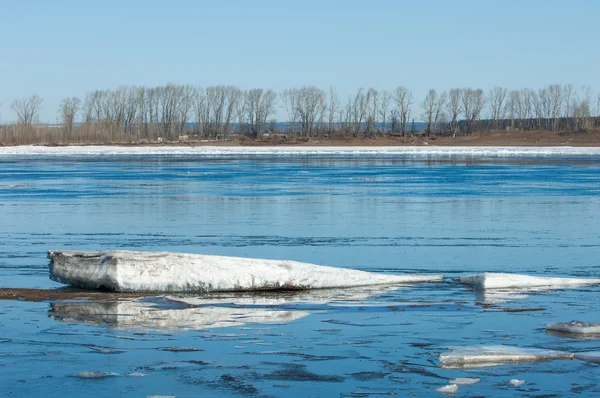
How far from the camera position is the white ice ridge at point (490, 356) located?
23.6 feet

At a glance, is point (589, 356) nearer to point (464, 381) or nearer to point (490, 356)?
point (490, 356)

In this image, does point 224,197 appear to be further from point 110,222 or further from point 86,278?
point 86,278

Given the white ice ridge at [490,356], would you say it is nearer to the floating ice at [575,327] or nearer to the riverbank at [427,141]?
the floating ice at [575,327]

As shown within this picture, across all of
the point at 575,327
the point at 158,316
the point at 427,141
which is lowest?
the point at 158,316

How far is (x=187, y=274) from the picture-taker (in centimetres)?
1054

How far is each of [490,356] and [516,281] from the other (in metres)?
3.64

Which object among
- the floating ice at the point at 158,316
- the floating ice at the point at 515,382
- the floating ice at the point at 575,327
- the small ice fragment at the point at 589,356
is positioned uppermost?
the floating ice at the point at 575,327

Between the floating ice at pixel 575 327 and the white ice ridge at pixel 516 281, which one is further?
the white ice ridge at pixel 516 281

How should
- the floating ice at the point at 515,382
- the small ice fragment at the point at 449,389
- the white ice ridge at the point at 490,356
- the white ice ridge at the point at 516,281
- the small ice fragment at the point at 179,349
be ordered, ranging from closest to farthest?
1. the small ice fragment at the point at 449,389
2. the floating ice at the point at 515,382
3. the white ice ridge at the point at 490,356
4. the small ice fragment at the point at 179,349
5. the white ice ridge at the point at 516,281

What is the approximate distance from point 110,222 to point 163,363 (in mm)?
11244

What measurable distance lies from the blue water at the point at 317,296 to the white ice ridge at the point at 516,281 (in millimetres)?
326

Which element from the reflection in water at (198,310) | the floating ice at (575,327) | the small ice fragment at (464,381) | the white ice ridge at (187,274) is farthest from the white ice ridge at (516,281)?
the small ice fragment at (464,381)

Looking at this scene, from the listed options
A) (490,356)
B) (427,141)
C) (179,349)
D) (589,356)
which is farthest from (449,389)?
(427,141)

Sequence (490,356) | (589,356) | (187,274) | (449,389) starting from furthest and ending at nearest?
(187,274) → (589,356) → (490,356) → (449,389)
